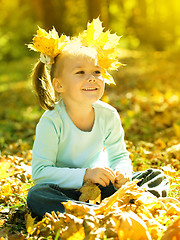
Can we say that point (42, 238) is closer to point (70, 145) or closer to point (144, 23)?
point (70, 145)

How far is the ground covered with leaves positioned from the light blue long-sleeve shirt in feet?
1.09

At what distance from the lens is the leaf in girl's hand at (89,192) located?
2303mm

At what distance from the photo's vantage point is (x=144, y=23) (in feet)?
59.0

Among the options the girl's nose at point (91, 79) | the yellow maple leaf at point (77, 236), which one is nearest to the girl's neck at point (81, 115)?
the girl's nose at point (91, 79)

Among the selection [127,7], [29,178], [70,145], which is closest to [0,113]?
[29,178]

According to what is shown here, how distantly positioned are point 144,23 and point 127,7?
14.4ft

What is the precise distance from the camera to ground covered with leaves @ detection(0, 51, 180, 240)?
181 cm

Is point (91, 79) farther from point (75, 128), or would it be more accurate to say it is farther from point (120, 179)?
point (120, 179)

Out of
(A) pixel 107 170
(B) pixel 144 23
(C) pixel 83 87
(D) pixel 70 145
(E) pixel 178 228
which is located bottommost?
(E) pixel 178 228

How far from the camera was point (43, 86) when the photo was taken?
8.79ft

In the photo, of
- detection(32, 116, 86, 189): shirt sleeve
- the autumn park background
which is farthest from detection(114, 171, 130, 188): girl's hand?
the autumn park background

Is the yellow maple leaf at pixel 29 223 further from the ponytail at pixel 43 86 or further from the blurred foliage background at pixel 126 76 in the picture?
the blurred foliage background at pixel 126 76

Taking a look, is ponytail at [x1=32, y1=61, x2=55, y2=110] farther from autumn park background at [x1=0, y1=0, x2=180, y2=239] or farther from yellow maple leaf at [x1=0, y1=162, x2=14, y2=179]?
yellow maple leaf at [x1=0, y1=162, x2=14, y2=179]

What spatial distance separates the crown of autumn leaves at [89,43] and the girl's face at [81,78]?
0.10 metres
